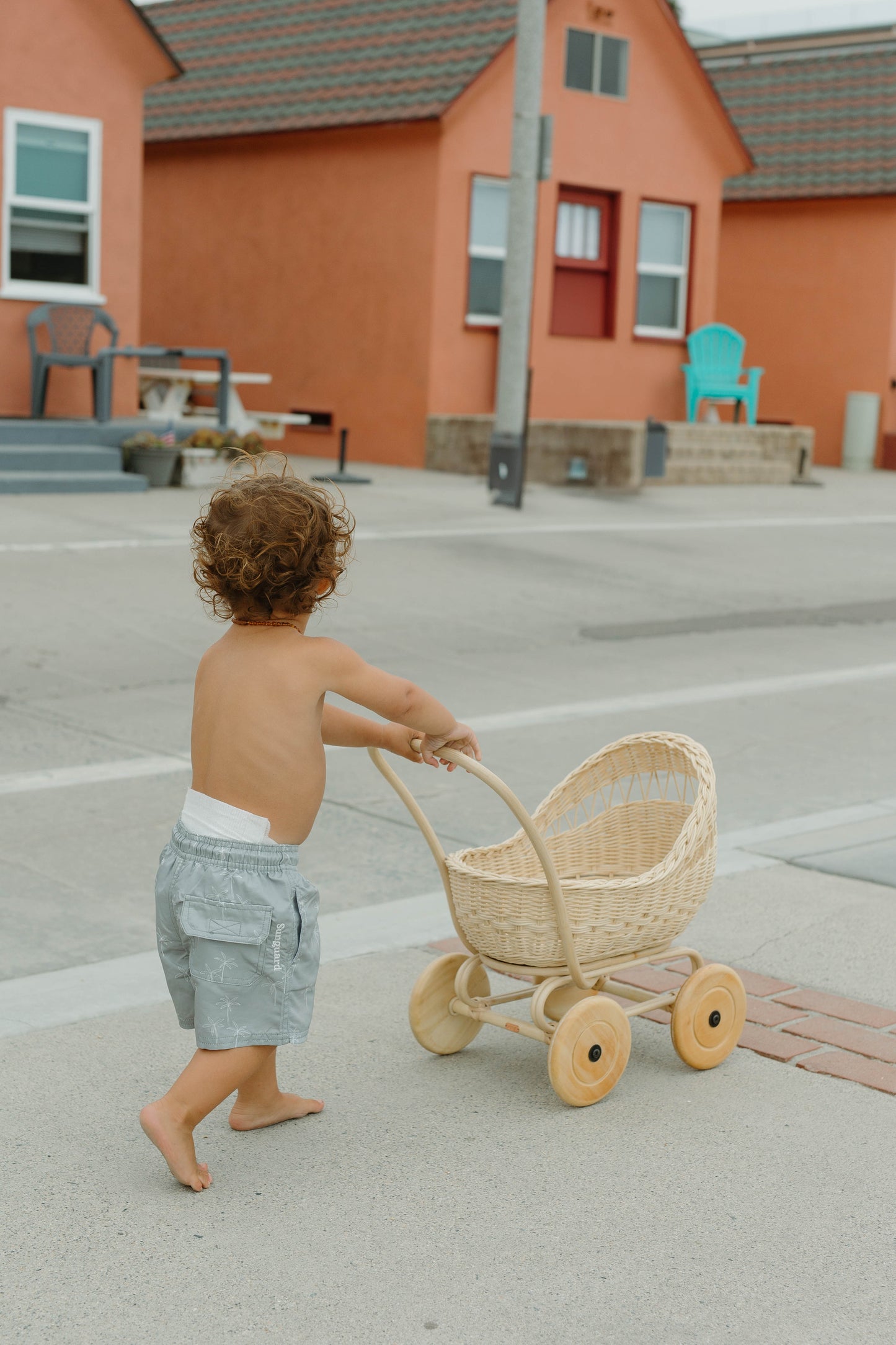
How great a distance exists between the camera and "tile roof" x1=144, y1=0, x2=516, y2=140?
19656 millimetres

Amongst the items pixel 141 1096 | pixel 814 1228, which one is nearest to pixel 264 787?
pixel 141 1096

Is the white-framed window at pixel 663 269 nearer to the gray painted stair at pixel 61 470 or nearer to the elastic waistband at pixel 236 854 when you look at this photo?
the gray painted stair at pixel 61 470

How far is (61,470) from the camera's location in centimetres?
1569

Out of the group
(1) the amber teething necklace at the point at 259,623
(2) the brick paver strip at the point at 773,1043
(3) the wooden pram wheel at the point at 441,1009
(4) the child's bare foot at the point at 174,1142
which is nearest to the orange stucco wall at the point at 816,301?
(2) the brick paver strip at the point at 773,1043

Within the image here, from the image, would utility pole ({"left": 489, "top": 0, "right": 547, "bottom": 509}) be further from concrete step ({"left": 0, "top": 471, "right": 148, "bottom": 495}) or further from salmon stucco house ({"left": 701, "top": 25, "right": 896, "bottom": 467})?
salmon stucco house ({"left": 701, "top": 25, "right": 896, "bottom": 467})

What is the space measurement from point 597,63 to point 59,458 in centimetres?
927

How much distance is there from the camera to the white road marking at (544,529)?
40.8 feet

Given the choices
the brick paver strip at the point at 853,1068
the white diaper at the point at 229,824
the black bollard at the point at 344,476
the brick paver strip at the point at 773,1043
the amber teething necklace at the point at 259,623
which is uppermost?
the amber teething necklace at the point at 259,623

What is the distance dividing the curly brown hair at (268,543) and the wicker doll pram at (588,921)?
514mm

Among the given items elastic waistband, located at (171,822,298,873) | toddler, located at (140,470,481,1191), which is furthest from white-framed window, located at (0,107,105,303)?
elastic waistband, located at (171,822,298,873)

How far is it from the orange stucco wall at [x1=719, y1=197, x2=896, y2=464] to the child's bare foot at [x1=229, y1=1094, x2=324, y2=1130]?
74.6 feet

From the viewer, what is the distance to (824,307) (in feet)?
83.6

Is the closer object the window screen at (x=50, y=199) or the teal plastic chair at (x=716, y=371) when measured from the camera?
the window screen at (x=50, y=199)

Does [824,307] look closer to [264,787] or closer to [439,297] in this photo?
[439,297]
